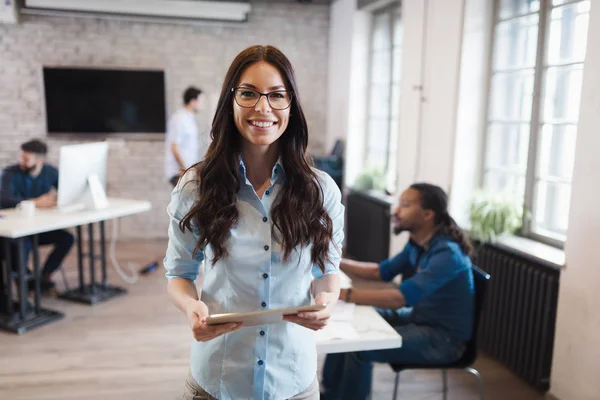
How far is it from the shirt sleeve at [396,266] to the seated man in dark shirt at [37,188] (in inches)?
111

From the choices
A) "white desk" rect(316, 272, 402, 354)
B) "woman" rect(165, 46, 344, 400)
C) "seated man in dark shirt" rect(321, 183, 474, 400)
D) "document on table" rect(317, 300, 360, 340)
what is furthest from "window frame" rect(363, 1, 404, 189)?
"woman" rect(165, 46, 344, 400)

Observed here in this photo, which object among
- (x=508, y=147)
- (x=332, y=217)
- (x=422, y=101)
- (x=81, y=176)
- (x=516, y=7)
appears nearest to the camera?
(x=332, y=217)

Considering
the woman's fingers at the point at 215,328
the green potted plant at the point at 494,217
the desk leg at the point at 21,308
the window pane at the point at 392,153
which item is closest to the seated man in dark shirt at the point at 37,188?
the desk leg at the point at 21,308

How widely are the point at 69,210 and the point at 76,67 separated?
2.55 m

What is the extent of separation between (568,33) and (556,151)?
0.67 meters

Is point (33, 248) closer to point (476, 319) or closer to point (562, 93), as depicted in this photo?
point (476, 319)

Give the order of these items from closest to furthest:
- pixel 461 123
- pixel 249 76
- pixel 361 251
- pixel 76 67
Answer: pixel 249 76 < pixel 461 123 < pixel 361 251 < pixel 76 67

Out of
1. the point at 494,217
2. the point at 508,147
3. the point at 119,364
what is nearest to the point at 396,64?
the point at 508,147

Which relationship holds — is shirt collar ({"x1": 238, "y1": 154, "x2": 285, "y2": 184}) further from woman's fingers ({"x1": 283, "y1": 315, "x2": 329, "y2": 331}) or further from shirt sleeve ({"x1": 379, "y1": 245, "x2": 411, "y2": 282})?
shirt sleeve ({"x1": 379, "y1": 245, "x2": 411, "y2": 282})

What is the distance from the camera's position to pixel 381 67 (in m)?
5.48

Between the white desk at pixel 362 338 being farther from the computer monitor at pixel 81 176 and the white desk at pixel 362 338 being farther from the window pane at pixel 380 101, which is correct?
the window pane at pixel 380 101

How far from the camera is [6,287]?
12.7 ft

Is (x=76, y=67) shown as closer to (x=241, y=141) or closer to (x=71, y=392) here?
(x=71, y=392)

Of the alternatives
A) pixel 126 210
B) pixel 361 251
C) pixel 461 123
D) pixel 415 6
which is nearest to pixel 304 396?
pixel 461 123
